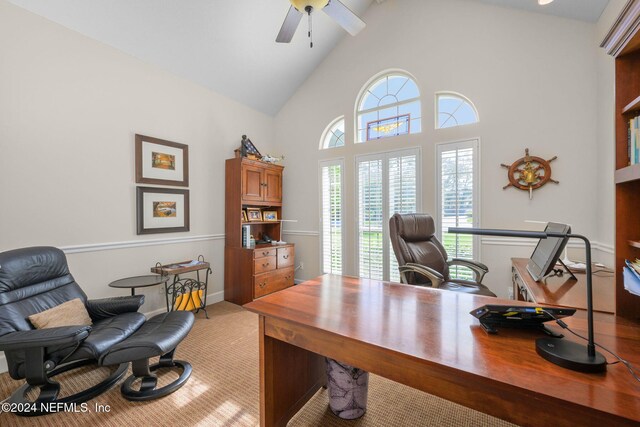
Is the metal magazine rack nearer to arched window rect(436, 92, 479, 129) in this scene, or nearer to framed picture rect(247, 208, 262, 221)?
framed picture rect(247, 208, 262, 221)

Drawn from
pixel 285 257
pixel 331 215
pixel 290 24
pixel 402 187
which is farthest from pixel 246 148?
pixel 402 187

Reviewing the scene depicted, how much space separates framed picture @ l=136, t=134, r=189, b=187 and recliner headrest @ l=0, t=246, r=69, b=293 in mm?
1134

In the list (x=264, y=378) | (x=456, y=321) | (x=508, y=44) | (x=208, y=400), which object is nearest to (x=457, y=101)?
(x=508, y=44)

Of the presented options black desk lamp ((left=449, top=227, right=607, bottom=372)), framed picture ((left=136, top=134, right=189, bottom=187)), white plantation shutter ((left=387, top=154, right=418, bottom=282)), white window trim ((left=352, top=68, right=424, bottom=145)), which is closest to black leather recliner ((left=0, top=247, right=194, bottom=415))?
framed picture ((left=136, top=134, right=189, bottom=187))

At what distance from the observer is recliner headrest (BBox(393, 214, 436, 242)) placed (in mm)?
2822

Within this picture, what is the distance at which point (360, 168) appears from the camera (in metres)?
3.99

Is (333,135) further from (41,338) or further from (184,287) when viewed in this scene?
(41,338)

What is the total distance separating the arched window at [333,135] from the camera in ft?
14.2

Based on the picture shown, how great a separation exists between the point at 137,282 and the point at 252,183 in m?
1.92

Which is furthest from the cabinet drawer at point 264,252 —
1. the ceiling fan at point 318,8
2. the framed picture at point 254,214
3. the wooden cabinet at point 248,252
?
the ceiling fan at point 318,8

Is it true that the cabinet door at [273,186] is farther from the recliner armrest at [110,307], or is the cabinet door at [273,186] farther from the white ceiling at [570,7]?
the white ceiling at [570,7]

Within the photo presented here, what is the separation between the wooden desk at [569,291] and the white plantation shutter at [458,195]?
0.99m

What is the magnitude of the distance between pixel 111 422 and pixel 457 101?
4485 millimetres

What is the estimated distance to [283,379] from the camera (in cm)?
152
